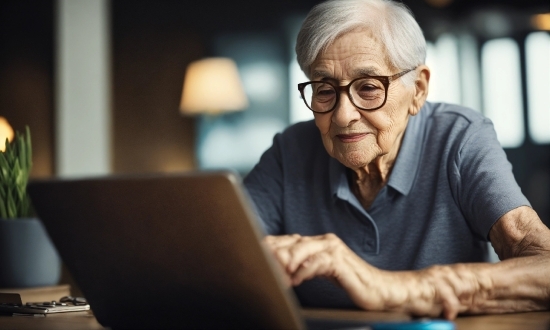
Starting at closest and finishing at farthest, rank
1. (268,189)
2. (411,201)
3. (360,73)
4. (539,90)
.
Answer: (360,73), (411,201), (268,189), (539,90)

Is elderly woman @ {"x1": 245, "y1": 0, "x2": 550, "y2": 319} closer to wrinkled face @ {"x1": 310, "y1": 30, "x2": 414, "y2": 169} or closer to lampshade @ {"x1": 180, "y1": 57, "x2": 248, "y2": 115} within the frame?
wrinkled face @ {"x1": 310, "y1": 30, "x2": 414, "y2": 169}

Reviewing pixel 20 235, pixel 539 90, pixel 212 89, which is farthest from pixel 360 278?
pixel 539 90

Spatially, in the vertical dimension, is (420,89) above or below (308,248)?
above

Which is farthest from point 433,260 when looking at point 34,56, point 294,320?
point 34,56

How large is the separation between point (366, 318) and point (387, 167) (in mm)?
821

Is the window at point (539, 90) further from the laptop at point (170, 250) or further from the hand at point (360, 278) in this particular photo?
the laptop at point (170, 250)

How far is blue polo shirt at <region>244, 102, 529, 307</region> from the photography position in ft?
4.88

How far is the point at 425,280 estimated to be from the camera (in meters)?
1.00

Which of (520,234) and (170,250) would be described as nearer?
(170,250)

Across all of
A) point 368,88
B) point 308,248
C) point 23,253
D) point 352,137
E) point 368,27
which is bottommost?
point 23,253

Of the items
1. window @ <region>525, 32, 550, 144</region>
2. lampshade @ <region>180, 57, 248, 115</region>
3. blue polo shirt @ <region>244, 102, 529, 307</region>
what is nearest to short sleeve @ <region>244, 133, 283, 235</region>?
blue polo shirt @ <region>244, 102, 529, 307</region>

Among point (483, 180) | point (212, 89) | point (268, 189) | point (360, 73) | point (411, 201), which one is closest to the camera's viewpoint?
point (483, 180)

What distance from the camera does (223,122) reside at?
519cm

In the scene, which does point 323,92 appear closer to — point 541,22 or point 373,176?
point 373,176
